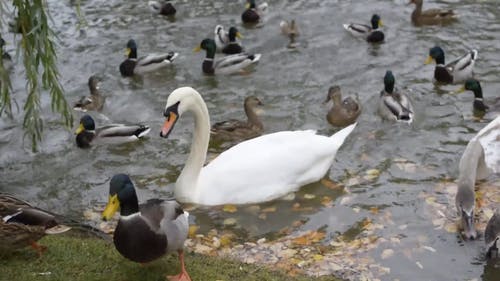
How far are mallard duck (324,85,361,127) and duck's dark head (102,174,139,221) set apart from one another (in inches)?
216

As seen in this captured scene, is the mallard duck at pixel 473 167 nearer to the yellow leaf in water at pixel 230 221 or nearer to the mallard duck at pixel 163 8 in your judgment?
the yellow leaf in water at pixel 230 221

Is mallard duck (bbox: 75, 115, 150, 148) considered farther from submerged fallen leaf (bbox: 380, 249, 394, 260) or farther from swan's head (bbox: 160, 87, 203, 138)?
submerged fallen leaf (bbox: 380, 249, 394, 260)

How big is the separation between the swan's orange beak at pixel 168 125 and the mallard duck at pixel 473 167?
3321 mm

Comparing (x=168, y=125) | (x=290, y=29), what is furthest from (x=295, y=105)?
(x=168, y=125)

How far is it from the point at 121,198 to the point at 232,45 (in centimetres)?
877

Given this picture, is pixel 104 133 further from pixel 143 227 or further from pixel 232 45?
pixel 143 227

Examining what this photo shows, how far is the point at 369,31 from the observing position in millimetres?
14531

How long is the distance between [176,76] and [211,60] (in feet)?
2.29

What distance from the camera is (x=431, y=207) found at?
9023mm

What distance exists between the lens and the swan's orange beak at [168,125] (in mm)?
8938

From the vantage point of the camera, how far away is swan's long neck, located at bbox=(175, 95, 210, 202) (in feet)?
30.5


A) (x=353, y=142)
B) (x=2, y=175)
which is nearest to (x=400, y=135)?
(x=353, y=142)

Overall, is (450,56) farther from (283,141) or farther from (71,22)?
(71,22)


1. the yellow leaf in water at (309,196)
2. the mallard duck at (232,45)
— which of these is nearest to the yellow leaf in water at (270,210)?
the yellow leaf in water at (309,196)
